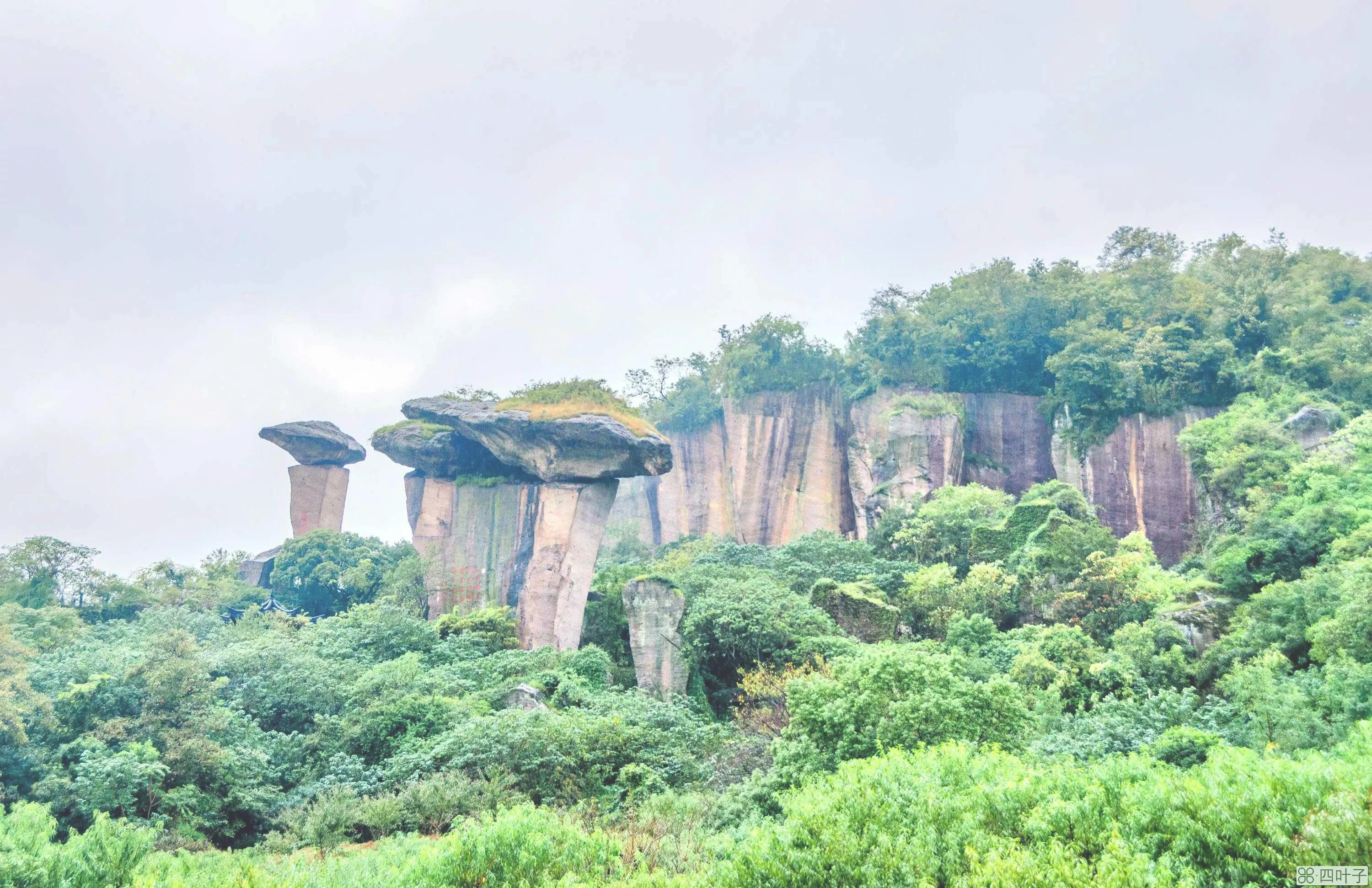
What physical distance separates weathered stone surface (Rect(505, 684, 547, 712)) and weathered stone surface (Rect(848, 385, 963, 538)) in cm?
1318

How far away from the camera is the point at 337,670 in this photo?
1817 centimetres

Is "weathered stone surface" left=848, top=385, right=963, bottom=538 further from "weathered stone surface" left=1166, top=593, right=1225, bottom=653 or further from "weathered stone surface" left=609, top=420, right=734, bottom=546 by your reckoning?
"weathered stone surface" left=1166, top=593, right=1225, bottom=653

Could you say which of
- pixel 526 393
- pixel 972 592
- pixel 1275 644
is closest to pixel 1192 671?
pixel 1275 644

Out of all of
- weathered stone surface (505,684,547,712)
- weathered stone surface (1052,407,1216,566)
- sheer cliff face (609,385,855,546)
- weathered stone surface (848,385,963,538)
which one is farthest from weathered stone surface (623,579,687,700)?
weathered stone surface (1052,407,1216,566)

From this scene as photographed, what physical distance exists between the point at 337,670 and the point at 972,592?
1272cm

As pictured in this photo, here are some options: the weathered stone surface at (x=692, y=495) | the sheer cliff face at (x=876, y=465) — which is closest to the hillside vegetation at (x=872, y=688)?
the sheer cliff face at (x=876, y=465)

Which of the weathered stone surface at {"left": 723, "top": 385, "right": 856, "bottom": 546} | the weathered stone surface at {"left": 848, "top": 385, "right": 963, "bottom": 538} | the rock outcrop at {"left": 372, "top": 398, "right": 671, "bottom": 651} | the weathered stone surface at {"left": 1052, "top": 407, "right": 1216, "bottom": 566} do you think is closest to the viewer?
the rock outcrop at {"left": 372, "top": 398, "right": 671, "bottom": 651}

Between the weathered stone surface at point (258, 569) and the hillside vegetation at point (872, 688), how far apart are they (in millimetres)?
2458

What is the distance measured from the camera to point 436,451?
87.9ft

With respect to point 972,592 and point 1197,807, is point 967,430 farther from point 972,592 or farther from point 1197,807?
point 1197,807

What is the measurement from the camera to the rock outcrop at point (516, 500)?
23.8 meters

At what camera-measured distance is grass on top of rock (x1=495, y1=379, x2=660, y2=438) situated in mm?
24750

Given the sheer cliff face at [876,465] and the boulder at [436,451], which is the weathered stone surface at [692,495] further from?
the boulder at [436,451]

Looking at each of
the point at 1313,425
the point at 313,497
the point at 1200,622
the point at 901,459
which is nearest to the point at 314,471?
the point at 313,497
